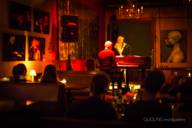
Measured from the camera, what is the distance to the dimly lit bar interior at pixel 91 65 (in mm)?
3020

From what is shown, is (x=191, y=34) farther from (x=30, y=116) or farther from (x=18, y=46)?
(x=30, y=116)

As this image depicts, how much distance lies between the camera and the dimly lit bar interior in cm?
302

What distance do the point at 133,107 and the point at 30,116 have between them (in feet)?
2.92

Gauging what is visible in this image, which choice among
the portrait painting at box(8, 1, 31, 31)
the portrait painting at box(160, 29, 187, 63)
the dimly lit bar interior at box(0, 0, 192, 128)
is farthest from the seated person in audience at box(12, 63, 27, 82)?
the portrait painting at box(160, 29, 187, 63)

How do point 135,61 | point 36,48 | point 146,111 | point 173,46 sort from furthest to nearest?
point 173,46 < point 135,61 < point 36,48 < point 146,111

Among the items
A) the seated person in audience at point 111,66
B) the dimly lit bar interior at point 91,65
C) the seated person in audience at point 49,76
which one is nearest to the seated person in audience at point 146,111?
the dimly lit bar interior at point 91,65

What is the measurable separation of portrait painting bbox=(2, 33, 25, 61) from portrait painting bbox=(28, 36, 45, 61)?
1.10 feet

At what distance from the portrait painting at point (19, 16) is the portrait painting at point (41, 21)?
0.96 feet

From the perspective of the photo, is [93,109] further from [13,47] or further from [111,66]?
[111,66]

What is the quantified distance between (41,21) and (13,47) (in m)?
1.39

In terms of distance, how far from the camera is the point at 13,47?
22.2 ft

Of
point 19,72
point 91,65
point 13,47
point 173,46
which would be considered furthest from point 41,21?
point 173,46

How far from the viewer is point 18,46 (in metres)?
6.97

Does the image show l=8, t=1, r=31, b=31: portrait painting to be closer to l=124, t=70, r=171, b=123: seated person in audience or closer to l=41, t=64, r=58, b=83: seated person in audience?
l=41, t=64, r=58, b=83: seated person in audience
